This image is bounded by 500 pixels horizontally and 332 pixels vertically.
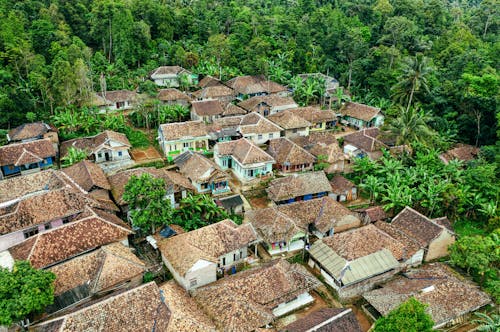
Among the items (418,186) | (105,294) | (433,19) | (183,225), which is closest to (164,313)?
(105,294)

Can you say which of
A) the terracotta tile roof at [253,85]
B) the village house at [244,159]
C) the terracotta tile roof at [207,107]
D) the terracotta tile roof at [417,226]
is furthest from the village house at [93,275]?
the terracotta tile roof at [253,85]

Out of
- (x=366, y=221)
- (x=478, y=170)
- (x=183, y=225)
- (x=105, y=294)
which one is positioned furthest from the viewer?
(x=478, y=170)

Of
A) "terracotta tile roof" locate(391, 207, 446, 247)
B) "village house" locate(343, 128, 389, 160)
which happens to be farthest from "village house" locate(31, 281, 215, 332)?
"village house" locate(343, 128, 389, 160)

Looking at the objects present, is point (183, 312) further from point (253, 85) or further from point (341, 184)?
point (253, 85)

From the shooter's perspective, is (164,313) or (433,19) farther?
(433,19)

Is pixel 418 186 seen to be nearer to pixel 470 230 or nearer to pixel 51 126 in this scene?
pixel 470 230

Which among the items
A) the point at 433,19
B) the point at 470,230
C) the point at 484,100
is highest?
the point at 433,19
